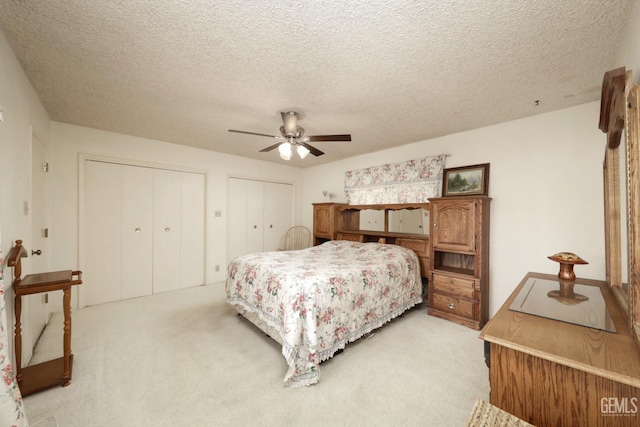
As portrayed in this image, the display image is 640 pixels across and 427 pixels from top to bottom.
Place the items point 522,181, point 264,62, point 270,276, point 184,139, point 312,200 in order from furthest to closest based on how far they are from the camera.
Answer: point 312,200 < point 184,139 < point 522,181 < point 270,276 < point 264,62

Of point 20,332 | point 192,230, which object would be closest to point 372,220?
point 192,230

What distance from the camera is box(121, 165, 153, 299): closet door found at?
3.54 m

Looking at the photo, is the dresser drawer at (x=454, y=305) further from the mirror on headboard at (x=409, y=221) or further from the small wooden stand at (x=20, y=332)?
the small wooden stand at (x=20, y=332)

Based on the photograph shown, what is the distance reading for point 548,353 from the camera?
0.82 m

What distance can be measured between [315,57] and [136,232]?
3590 mm

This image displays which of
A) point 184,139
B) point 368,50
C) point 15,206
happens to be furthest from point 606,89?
point 184,139

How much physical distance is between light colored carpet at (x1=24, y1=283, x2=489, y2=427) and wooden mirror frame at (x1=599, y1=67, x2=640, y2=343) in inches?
43.0

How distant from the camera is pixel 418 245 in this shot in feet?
11.1

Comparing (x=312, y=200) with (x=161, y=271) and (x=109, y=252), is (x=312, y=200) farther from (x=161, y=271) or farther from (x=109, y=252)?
(x=109, y=252)

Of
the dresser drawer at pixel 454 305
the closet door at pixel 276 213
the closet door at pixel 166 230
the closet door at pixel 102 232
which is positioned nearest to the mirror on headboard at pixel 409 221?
the dresser drawer at pixel 454 305

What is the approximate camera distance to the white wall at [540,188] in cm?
236

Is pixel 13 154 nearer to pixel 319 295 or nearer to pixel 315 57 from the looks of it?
pixel 315 57

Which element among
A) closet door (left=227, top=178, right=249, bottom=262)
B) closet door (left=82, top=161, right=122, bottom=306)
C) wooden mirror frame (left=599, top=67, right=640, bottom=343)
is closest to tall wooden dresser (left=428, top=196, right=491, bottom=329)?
wooden mirror frame (left=599, top=67, right=640, bottom=343)

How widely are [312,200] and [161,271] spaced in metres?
3.04
